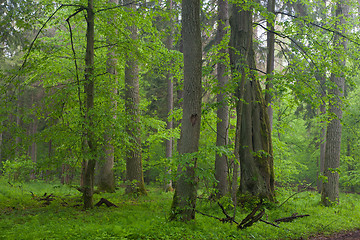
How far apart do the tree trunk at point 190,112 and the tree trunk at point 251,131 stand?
2521 mm

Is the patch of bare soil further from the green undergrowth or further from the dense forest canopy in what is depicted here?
the dense forest canopy

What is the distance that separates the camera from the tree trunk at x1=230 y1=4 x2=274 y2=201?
29.9ft

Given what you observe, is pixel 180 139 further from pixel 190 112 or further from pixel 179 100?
pixel 190 112

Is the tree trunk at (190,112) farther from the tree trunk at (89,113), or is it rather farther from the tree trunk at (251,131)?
the tree trunk at (89,113)

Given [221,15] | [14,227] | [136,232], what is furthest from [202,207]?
[221,15]

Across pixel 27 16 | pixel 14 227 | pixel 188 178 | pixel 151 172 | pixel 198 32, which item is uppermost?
pixel 27 16

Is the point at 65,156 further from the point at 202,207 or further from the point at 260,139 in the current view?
the point at 260,139

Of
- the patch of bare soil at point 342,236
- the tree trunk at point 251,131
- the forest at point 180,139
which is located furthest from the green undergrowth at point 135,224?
the tree trunk at point 251,131

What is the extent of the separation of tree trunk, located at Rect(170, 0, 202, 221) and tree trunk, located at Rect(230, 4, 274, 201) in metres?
2.52

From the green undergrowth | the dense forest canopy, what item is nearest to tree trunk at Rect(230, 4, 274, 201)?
the dense forest canopy

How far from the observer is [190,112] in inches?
260

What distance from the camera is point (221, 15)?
10.8m

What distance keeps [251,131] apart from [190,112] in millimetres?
3618

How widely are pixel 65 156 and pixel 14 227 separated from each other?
7.20 ft
